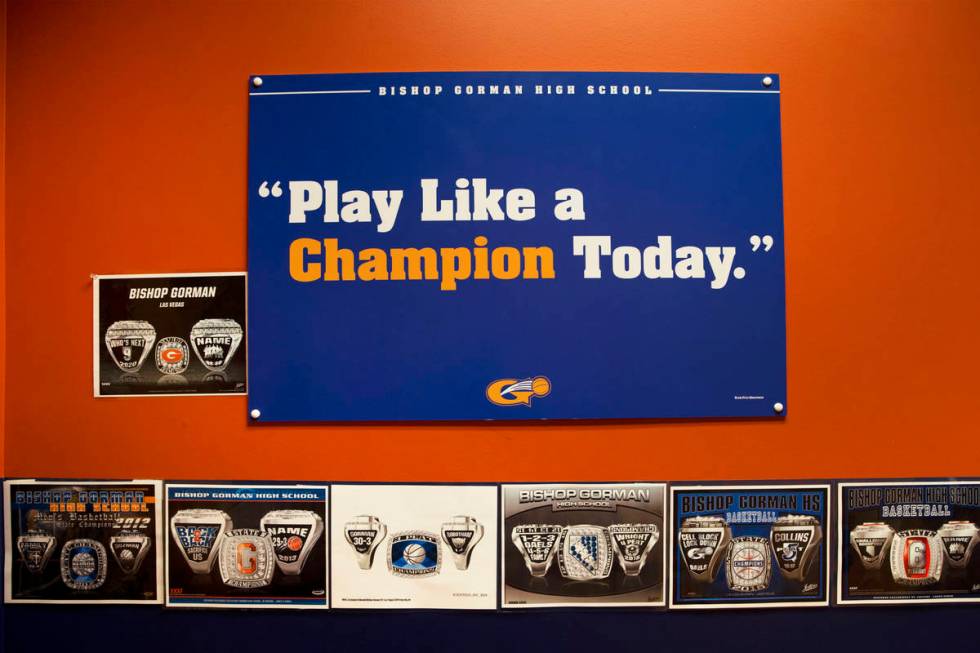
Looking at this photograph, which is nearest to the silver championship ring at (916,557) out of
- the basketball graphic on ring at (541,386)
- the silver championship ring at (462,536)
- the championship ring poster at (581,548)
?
the championship ring poster at (581,548)

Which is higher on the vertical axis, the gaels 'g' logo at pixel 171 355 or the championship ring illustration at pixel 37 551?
the gaels 'g' logo at pixel 171 355

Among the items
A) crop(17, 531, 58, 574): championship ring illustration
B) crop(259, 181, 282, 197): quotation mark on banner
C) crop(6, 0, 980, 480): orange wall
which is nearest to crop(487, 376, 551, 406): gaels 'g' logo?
crop(6, 0, 980, 480): orange wall

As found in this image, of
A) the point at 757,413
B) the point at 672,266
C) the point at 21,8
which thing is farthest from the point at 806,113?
the point at 21,8

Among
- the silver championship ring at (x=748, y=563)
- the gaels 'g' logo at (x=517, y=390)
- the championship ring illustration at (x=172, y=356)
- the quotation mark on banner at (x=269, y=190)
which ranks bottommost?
the silver championship ring at (x=748, y=563)

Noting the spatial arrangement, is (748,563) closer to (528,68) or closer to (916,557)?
(916,557)

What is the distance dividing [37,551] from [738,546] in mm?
1859

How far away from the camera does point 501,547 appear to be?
4.53ft

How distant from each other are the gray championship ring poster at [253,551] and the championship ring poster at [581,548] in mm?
504

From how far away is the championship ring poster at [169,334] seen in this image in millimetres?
1385

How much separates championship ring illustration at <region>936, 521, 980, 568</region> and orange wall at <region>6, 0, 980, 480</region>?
0.15m

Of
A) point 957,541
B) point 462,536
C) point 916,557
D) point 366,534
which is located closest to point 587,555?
point 462,536

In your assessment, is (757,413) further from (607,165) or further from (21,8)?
(21,8)

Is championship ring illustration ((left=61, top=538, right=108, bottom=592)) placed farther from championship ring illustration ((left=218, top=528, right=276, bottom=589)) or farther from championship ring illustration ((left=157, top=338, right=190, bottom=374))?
championship ring illustration ((left=157, top=338, right=190, bottom=374))

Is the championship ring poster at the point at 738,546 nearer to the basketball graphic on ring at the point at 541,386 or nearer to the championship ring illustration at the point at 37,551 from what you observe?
the basketball graphic on ring at the point at 541,386
